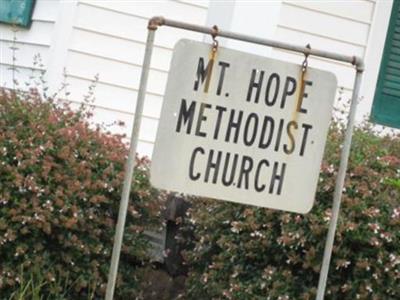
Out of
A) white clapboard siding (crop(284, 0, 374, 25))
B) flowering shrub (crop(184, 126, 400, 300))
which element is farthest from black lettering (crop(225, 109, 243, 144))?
white clapboard siding (crop(284, 0, 374, 25))

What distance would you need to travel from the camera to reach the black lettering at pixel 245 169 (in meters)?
3.39

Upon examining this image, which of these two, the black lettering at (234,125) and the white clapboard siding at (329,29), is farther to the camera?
the white clapboard siding at (329,29)

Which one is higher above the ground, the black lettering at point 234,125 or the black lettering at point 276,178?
the black lettering at point 234,125

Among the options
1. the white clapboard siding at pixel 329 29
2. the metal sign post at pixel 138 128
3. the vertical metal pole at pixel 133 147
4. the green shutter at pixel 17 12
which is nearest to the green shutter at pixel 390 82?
the white clapboard siding at pixel 329 29

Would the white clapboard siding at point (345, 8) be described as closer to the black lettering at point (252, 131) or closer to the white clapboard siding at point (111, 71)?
the white clapboard siding at point (111, 71)

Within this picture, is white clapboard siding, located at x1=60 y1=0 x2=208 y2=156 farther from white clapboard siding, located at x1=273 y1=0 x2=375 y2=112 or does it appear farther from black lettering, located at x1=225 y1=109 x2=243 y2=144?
black lettering, located at x1=225 y1=109 x2=243 y2=144

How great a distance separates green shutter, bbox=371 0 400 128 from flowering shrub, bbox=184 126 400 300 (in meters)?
1.91

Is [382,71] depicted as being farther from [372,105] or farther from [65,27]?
[65,27]

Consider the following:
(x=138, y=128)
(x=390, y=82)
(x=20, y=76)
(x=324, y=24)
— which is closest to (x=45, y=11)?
(x=20, y=76)

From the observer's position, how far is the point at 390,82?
679 centimetres

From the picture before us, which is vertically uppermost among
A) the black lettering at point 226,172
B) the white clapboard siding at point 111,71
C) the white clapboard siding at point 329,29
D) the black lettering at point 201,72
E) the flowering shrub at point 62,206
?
the white clapboard siding at point 329,29

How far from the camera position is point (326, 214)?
429 cm

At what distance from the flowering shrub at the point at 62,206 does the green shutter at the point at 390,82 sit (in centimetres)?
243

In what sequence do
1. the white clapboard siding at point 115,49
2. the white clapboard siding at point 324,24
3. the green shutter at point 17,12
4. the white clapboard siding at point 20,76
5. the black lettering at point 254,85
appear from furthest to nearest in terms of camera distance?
the green shutter at point 17,12 < the white clapboard siding at point 20,76 < the white clapboard siding at point 324,24 < the white clapboard siding at point 115,49 < the black lettering at point 254,85
